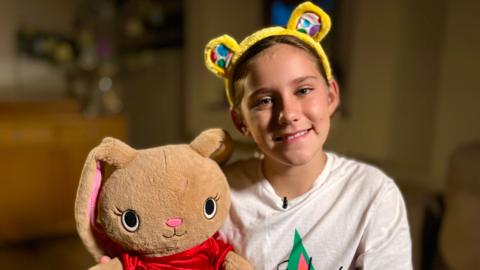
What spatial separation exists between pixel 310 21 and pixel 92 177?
0.48m

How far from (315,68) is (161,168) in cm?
34

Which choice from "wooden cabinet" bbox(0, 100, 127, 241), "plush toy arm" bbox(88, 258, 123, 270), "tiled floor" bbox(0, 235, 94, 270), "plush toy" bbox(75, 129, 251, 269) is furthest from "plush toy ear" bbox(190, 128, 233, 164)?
"wooden cabinet" bbox(0, 100, 127, 241)

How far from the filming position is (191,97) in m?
3.11

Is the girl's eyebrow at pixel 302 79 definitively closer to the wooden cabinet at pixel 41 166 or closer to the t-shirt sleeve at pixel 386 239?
the t-shirt sleeve at pixel 386 239

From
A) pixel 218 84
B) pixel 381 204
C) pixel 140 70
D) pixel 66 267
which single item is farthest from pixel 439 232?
pixel 140 70

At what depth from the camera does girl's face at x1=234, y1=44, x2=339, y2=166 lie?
2.65 ft

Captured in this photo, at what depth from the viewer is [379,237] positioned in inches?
31.6

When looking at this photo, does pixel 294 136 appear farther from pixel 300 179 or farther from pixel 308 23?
pixel 308 23

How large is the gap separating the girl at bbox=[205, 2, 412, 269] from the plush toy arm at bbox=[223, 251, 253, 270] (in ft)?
0.14

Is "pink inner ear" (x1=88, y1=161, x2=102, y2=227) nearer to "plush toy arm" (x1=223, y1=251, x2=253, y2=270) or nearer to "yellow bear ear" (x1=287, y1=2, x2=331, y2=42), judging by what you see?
"plush toy arm" (x1=223, y1=251, x2=253, y2=270)

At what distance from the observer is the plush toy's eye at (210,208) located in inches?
30.5

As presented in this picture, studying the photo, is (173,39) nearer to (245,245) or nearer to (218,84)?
(218,84)

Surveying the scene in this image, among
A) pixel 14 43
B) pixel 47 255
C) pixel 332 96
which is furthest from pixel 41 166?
pixel 332 96

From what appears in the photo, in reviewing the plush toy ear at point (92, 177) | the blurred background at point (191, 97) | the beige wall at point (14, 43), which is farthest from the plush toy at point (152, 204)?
the beige wall at point (14, 43)
